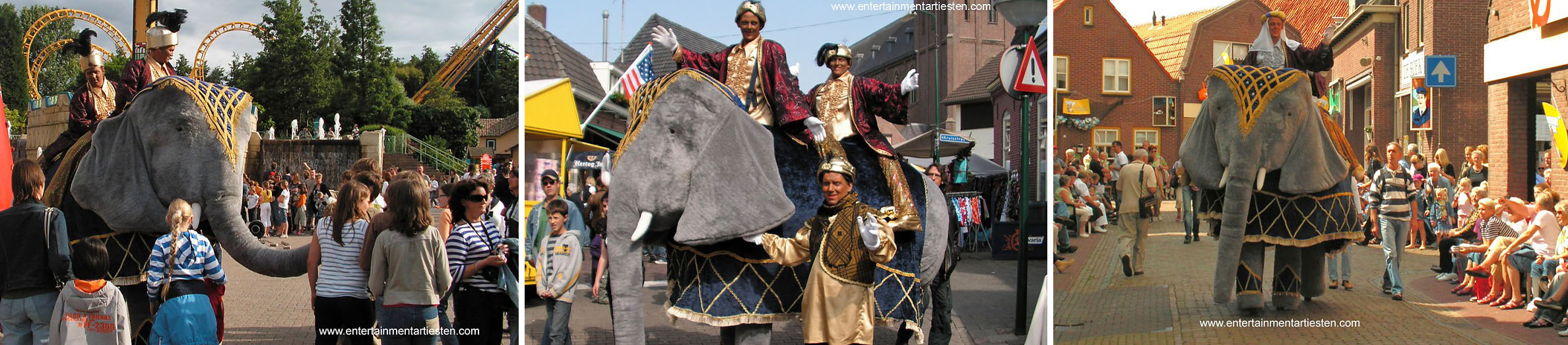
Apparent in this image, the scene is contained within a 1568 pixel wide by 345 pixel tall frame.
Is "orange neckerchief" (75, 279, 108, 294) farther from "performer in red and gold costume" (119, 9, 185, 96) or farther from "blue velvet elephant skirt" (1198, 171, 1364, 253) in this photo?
"blue velvet elephant skirt" (1198, 171, 1364, 253)

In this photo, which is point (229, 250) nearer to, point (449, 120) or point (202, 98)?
point (202, 98)

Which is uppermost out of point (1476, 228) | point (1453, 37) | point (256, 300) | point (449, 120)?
point (1453, 37)

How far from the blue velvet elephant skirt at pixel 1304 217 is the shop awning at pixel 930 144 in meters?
1.64

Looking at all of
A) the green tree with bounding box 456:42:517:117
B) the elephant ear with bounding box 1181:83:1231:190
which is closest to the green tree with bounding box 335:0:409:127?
the green tree with bounding box 456:42:517:117

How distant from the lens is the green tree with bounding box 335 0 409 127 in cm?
738

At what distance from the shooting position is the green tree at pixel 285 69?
7617 mm

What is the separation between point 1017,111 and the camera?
721 cm

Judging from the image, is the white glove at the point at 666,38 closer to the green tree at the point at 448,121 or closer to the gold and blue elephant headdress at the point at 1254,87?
the green tree at the point at 448,121

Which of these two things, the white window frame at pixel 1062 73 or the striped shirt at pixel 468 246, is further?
the white window frame at pixel 1062 73

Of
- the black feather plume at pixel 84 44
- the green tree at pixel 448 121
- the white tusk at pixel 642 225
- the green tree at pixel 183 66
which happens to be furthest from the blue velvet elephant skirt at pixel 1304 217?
the black feather plume at pixel 84 44

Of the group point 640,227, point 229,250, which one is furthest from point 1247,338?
point 229,250

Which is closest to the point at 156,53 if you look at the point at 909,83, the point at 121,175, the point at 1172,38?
the point at 121,175

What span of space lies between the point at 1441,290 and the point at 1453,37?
1.46 m

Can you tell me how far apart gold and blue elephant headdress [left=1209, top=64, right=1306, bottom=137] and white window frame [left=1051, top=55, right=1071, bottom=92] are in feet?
3.32
